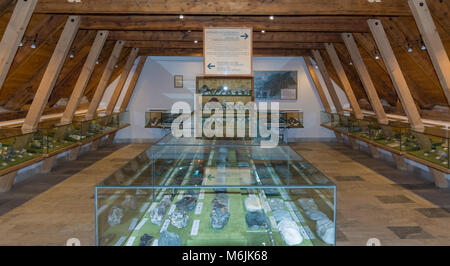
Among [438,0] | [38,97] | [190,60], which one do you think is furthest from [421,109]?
[38,97]

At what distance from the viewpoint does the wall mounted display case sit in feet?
15.7

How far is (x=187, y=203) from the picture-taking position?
98.7 inches

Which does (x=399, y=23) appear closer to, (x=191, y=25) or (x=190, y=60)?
(x=191, y=25)

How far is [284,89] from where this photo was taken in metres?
11.8

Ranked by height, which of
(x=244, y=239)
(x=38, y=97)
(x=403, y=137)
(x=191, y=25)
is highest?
(x=191, y=25)

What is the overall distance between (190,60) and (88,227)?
8.27m

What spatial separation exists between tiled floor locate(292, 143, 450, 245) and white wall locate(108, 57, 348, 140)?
420 cm

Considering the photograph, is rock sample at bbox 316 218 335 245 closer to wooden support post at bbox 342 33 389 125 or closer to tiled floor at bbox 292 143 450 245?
tiled floor at bbox 292 143 450 245

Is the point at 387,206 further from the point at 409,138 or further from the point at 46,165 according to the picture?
the point at 46,165

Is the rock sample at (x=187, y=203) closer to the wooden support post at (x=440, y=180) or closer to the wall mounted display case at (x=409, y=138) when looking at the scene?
the wall mounted display case at (x=409, y=138)

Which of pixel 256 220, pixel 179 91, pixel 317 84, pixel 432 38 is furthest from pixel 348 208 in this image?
pixel 179 91

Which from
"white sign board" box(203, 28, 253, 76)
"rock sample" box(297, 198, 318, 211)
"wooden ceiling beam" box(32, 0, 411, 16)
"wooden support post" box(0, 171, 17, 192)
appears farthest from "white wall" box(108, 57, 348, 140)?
"rock sample" box(297, 198, 318, 211)

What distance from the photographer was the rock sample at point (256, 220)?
8.10 feet

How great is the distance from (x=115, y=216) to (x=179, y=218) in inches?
17.8
